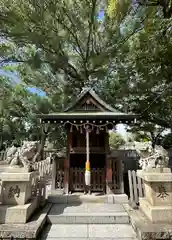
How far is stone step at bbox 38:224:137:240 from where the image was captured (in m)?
4.13

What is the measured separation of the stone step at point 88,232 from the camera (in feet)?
13.6

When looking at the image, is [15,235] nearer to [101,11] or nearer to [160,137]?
[101,11]

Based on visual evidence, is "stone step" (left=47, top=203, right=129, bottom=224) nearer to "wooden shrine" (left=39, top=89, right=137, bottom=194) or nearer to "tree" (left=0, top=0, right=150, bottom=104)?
"wooden shrine" (left=39, top=89, right=137, bottom=194)

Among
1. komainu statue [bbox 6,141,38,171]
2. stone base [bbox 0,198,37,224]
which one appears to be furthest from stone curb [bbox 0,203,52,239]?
komainu statue [bbox 6,141,38,171]

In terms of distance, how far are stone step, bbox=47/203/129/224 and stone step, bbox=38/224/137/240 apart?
6.4 inches

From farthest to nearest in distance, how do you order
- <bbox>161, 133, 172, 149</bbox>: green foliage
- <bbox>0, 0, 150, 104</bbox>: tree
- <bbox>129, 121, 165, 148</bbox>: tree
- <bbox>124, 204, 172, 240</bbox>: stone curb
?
<bbox>161, 133, 172, 149</bbox>: green foliage, <bbox>129, 121, 165, 148</bbox>: tree, <bbox>0, 0, 150, 104</bbox>: tree, <bbox>124, 204, 172, 240</bbox>: stone curb

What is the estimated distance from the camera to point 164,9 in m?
12.1

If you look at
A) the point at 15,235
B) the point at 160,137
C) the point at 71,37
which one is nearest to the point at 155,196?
the point at 15,235

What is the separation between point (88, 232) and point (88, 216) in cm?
69

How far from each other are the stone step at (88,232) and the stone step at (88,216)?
0.16 m

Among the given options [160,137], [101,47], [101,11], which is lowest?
[160,137]

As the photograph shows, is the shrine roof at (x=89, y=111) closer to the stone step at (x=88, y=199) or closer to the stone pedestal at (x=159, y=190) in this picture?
the stone pedestal at (x=159, y=190)

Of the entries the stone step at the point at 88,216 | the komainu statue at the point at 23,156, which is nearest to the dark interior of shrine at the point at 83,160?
the stone step at the point at 88,216

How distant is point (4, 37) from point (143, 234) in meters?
13.4
